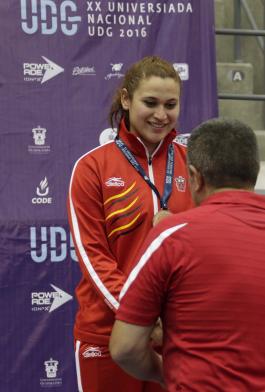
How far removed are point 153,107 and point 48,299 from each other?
6.90ft

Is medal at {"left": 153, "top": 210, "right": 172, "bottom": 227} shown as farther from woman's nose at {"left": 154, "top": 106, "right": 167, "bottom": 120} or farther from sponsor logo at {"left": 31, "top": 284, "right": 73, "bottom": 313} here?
sponsor logo at {"left": 31, "top": 284, "right": 73, "bottom": 313}

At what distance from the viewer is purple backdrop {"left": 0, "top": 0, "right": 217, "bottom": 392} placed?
435 cm

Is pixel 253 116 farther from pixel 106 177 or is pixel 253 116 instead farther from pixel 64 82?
pixel 106 177

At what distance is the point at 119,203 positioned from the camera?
2.49 m

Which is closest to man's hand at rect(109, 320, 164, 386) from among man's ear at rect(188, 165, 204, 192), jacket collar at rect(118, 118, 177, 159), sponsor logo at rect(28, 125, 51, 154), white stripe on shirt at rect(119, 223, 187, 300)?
white stripe on shirt at rect(119, 223, 187, 300)

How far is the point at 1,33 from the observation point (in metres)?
4.36

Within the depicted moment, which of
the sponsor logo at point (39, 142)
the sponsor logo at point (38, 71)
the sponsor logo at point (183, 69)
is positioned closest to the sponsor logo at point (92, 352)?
the sponsor logo at point (39, 142)

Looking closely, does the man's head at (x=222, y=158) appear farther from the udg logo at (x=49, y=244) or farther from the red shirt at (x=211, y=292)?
the udg logo at (x=49, y=244)

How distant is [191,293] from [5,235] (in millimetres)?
2756

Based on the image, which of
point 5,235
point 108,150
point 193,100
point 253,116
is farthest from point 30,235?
point 253,116

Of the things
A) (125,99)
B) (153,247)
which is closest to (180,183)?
(125,99)

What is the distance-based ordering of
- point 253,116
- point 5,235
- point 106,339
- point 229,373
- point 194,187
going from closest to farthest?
point 229,373, point 194,187, point 106,339, point 5,235, point 253,116

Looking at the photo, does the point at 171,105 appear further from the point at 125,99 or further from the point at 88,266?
the point at 88,266

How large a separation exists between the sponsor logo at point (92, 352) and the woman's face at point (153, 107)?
685mm
